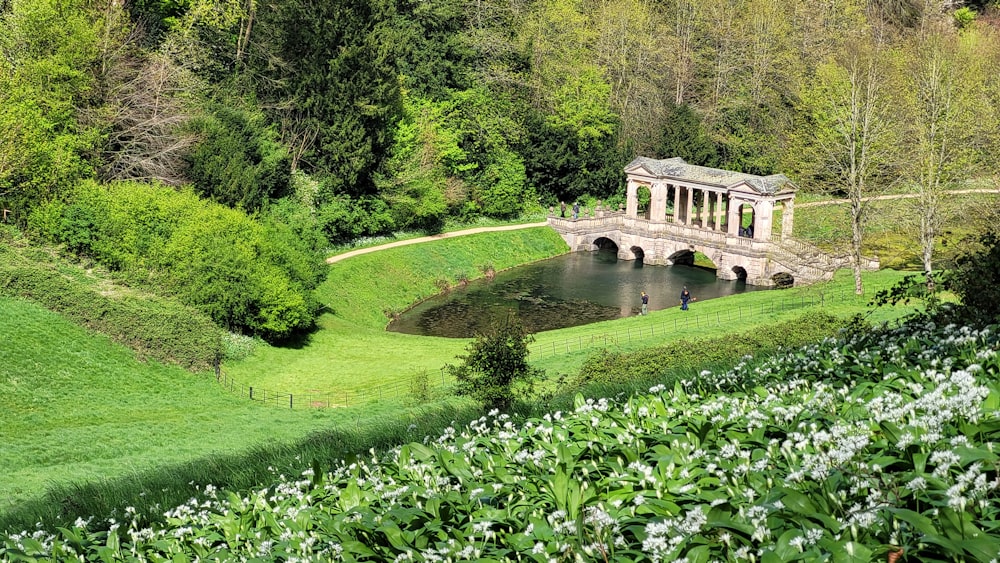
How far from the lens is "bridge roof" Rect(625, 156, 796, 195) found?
240 feet

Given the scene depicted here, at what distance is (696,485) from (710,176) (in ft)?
232

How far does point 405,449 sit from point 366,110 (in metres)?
58.0

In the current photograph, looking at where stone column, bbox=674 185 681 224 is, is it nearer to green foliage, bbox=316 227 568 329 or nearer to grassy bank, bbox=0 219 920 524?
green foliage, bbox=316 227 568 329

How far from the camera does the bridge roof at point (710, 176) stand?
240ft

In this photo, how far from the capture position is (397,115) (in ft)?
252

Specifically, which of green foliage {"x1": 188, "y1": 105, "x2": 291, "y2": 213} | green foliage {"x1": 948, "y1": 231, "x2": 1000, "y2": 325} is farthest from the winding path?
green foliage {"x1": 948, "y1": 231, "x2": 1000, "y2": 325}

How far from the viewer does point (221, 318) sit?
169 ft

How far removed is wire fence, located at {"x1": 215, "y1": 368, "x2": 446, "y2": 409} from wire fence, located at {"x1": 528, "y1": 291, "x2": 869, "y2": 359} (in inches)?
276

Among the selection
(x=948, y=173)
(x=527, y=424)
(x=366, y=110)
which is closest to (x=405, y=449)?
(x=527, y=424)

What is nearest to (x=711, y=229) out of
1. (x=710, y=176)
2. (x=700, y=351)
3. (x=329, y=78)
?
(x=710, y=176)

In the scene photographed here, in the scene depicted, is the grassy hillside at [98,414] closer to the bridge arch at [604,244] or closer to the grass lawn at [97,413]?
the grass lawn at [97,413]

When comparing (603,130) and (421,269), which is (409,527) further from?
(603,130)

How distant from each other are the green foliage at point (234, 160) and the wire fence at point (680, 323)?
22.3 meters

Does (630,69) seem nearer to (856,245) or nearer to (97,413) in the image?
(856,245)
